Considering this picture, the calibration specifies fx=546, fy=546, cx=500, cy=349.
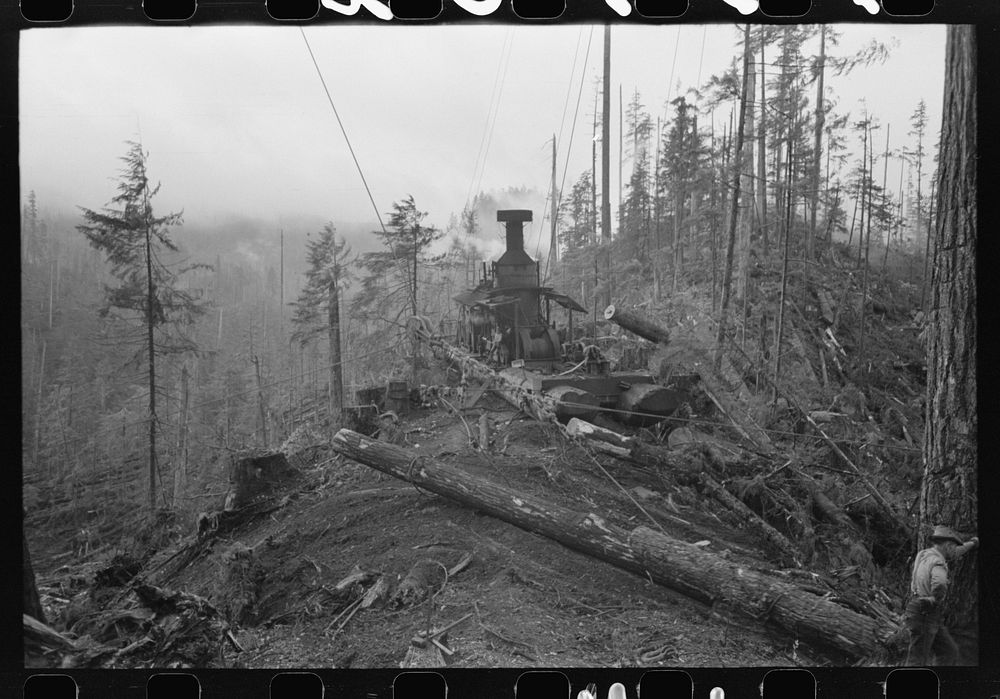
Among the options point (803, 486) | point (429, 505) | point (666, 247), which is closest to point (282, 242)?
point (429, 505)

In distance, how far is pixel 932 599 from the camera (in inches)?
153

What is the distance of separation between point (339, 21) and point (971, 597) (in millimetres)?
6362

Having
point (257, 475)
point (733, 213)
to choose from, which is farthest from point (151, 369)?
point (733, 213)

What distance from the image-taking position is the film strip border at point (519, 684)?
12.4 ft

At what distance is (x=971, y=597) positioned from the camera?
13.1ft

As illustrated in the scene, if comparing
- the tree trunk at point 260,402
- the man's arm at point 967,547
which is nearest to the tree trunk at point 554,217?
the tree trunk at point 260,402

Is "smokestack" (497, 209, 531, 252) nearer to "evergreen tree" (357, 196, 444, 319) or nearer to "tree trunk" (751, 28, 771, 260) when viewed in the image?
"evergreen tree" (357, 196, 444, 319)

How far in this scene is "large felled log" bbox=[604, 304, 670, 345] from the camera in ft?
20.5

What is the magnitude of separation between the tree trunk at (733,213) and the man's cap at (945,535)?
2441mm

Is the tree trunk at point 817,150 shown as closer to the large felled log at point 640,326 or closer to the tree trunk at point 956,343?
the tree trunk at point 956,343

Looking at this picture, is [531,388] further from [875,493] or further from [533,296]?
[875,493]

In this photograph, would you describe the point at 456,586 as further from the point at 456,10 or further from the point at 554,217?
the point at 456,10

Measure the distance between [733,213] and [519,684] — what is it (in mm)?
4719

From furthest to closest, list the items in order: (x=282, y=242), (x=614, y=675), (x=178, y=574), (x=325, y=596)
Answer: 1. (x=282, y=242)
2. (x=178, y=574)
3. (x=325, y=596)
4. (x=614, y=675)
